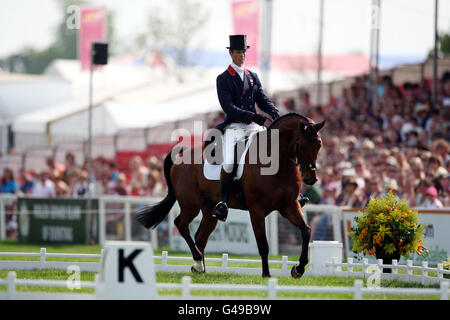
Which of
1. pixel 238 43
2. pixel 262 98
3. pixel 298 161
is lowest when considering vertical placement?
pixel 298 161

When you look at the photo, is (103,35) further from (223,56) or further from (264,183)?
(264,183)

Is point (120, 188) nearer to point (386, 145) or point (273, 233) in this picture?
point (273, 233)

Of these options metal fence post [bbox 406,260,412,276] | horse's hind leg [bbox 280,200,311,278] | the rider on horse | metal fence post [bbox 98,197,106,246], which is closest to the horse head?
horse's hind leg [bbox 280,200,311,278]

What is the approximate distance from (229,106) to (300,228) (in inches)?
77.8

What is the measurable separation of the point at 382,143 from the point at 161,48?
3735 centimetres

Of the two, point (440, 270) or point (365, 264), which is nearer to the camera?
point (440, 270)

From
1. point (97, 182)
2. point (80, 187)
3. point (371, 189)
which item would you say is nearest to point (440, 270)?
point (371, 189)

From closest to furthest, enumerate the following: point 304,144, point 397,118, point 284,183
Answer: point 304,144, point 284,183, point 397,118

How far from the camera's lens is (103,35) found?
120 ft

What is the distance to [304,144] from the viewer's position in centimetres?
1073

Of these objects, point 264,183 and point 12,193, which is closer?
point 264,183

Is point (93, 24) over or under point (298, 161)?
over

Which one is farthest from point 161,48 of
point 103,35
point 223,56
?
point 103,35
